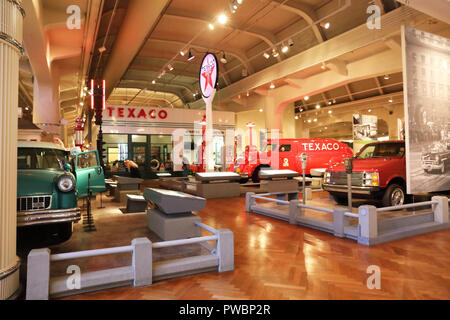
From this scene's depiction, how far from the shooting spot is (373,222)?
402 cm

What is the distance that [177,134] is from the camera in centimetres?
1639

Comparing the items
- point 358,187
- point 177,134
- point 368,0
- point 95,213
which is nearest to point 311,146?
point 368,0

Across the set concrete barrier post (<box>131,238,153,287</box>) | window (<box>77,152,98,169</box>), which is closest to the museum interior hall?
concrete barrier post (<box>131,238,153,287</box>)

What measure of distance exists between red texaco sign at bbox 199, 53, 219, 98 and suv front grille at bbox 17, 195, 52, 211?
18.2 feet

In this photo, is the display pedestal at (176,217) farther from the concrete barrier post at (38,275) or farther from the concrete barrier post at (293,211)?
the concrete barrier post at (293,211)

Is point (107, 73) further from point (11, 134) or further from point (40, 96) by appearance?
point (11, 134)

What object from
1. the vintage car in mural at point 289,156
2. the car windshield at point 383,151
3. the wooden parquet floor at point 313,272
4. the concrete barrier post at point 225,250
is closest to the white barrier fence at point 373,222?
the wooden parquet floor at point 313,272

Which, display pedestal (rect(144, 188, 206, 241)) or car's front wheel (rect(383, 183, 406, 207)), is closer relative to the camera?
display pedestal (rect(144, 188, 206, 241))

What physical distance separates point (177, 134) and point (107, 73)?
4.76m

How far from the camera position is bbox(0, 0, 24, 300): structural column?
231 cm

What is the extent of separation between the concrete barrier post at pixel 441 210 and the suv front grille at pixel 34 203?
6116mm

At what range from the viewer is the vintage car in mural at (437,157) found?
18.0ft

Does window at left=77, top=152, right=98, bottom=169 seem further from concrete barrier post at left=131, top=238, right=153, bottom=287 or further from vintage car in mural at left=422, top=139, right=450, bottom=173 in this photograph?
vintage car in mural at left=422, top=139, right=450, bottom=173

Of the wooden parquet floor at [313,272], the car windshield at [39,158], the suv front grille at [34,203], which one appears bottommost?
the wooden parquet floor at [313,272]
